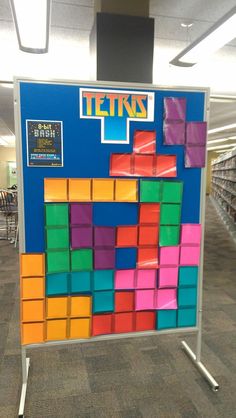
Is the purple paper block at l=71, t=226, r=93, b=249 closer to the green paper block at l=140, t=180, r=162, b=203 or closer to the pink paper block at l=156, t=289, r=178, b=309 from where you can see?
the green paper block at l=140, t=180, r=162, b=203

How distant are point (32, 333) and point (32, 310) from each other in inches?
5.6

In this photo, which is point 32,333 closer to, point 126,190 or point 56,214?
point 56,214

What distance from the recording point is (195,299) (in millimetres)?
2012

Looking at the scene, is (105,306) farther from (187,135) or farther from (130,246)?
(187,135)

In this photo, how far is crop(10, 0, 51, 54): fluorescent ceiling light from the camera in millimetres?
2105

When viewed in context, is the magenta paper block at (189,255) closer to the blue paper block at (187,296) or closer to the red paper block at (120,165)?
the blue paper block at (187,296)

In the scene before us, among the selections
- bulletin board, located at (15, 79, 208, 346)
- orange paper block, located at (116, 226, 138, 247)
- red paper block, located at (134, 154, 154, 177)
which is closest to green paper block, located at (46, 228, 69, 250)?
bulletin board, located at (15, 79, 208, 346)

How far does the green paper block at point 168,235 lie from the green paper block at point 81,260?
1.44 feet

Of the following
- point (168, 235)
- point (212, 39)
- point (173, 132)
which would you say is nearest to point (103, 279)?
point (168, 235)

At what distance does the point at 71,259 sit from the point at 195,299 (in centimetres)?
86

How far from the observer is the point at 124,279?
1879 mm

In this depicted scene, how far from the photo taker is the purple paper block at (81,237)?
5.82ft

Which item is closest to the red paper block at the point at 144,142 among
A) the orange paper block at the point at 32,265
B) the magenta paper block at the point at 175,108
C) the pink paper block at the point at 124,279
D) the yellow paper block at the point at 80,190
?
the magenta paper block at the point at 175,108

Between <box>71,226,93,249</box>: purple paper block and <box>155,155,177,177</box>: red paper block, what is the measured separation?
1.74ft
